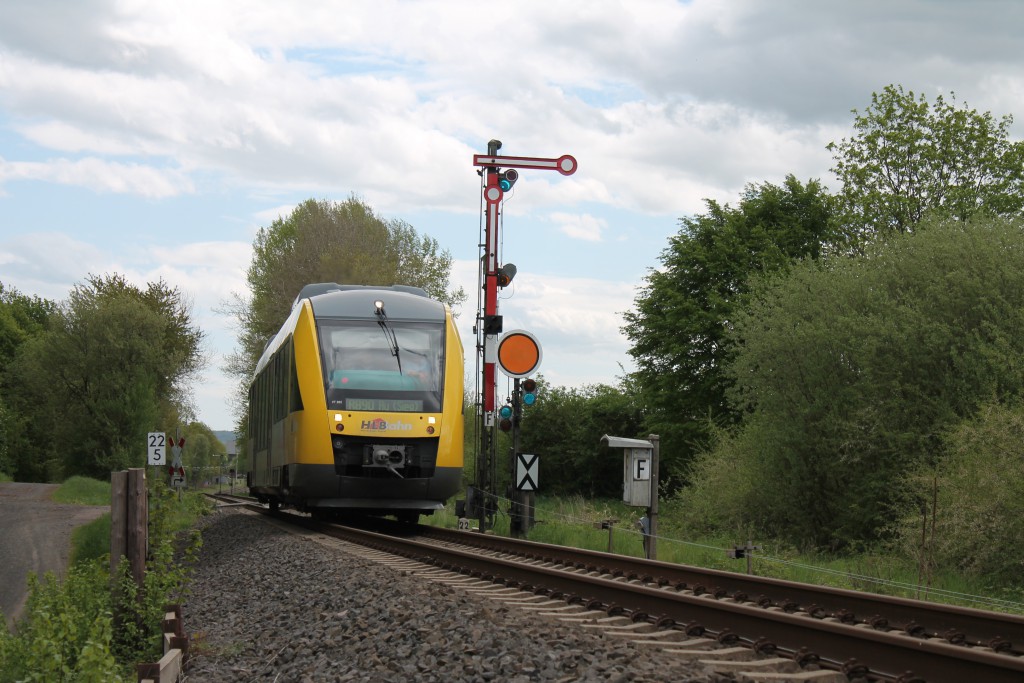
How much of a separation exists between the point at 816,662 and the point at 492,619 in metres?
2.32

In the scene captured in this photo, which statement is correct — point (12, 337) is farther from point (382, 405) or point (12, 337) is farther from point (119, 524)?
point (119, 524)

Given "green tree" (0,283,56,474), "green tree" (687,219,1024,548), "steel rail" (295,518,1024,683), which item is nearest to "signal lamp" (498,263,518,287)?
"green tree" (687,219,1024,548)

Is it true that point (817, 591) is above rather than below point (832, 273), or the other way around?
below

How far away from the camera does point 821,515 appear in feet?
78.0

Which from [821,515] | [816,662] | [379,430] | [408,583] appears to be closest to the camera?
[816,662]

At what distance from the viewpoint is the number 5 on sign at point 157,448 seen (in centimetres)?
3366

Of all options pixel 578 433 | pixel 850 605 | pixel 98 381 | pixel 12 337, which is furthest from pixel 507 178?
pixel 12 337

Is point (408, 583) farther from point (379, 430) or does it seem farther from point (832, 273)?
point (832, 273)

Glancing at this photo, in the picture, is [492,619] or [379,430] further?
[379,430]

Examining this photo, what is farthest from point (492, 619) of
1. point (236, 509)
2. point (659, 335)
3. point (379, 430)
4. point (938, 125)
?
point (938, 125)

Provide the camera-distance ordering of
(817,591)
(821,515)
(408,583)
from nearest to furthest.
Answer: (817,591) → (408,583) → (821,515)

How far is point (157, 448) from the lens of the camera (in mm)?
34000

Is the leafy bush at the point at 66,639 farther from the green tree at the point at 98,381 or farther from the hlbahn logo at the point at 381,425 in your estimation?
the green tree at the point at 98,381

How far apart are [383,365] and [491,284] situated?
4164mm
